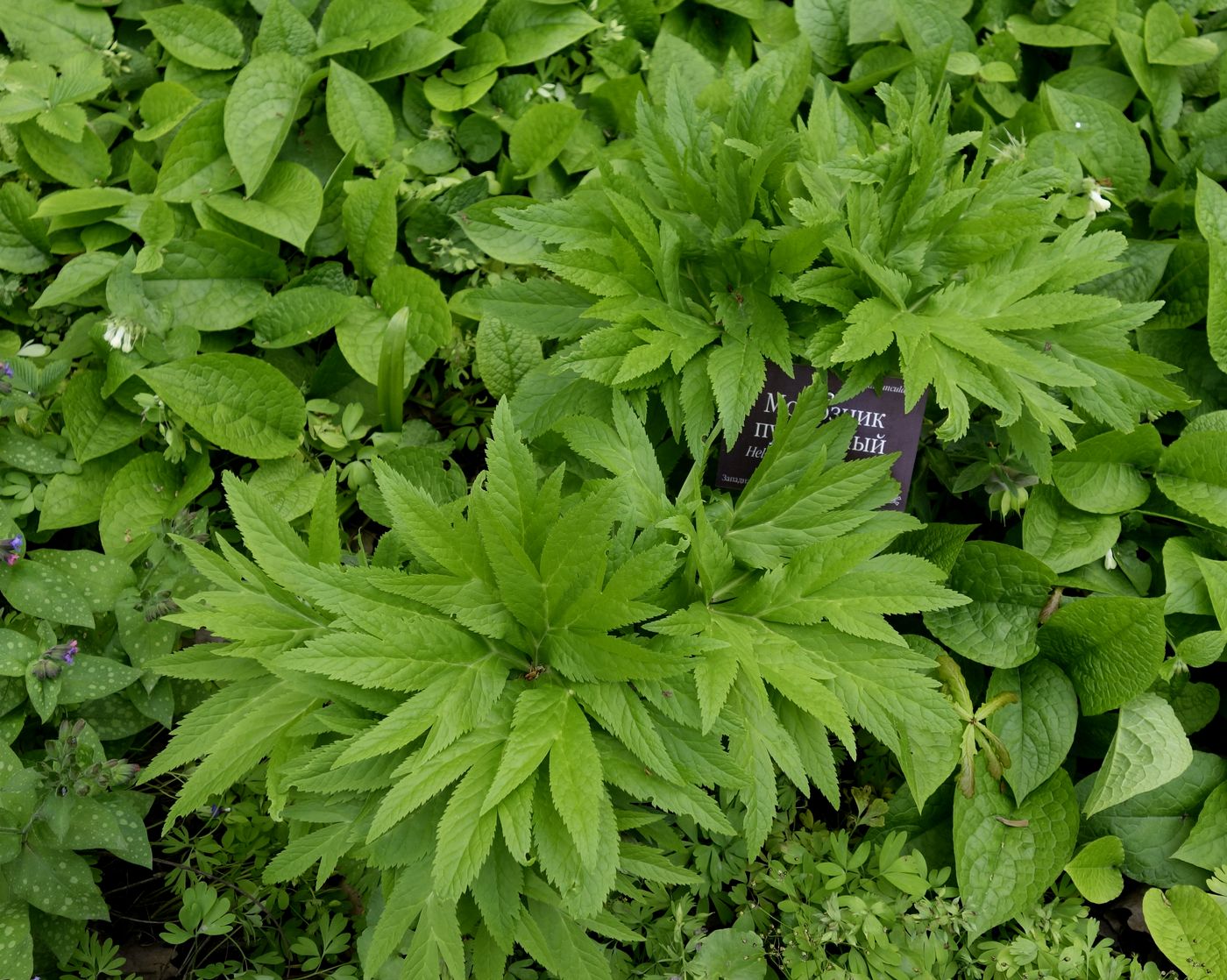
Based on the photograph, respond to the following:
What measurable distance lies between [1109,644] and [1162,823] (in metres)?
0.48

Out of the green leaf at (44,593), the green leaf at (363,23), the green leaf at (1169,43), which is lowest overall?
the green leaf at (44,593)

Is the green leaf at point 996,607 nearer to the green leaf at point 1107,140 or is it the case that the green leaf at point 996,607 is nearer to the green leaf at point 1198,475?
the green leaf at point 1198,475

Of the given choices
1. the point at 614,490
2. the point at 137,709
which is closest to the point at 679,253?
the point at 614,490

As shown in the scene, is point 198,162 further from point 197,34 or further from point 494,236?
point 494,236

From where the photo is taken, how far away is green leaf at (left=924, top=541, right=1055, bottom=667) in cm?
A: 208

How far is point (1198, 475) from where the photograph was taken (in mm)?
2123

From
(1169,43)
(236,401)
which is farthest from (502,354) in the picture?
(1169,43)

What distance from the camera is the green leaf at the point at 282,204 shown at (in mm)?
2430

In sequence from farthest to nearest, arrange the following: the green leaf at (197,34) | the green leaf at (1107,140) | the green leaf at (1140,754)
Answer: the green leaf at (197,34), the green leaf at (1107,140), the green leaf at (1140,754)

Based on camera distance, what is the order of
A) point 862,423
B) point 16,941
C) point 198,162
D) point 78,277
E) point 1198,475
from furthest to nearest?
point 198,162 → point 78,277 → point 1198,475 → point 862,423 → point 16,941

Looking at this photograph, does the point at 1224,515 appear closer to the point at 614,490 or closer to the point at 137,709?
the point at 614,490

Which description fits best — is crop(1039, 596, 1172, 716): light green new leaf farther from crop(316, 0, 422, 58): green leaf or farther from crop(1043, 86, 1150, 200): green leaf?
crop(316, 0, 422, 58): green leaf

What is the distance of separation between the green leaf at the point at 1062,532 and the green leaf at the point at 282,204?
1.88 meters

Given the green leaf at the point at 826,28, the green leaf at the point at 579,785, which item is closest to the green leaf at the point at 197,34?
the green leaf at the point at 826,28
